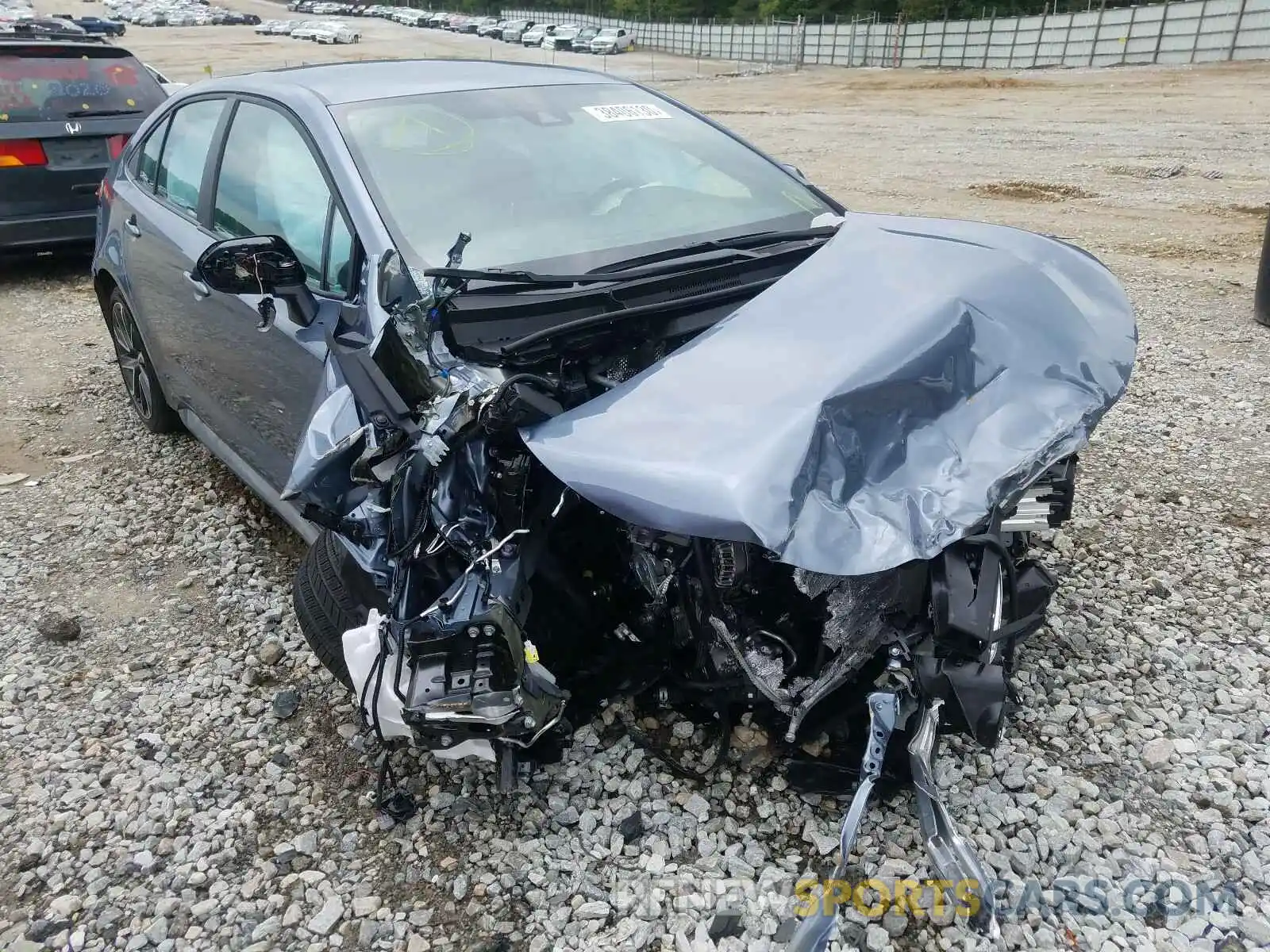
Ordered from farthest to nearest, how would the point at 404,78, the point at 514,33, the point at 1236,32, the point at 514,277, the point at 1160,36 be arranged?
1. the point at 514,33
2. the point at 1160,36
3. the point at 1236,32
4. the point at 404,78
5. the point at 514,277

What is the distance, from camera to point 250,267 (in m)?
2.82

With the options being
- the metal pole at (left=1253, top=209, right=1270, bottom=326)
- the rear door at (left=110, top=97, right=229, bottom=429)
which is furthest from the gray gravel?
the metal pole at (left=1253, top=209, right=1270, bottom=326)

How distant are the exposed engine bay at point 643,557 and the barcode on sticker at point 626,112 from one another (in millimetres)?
1247

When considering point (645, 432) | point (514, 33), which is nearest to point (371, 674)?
point (645, 432)

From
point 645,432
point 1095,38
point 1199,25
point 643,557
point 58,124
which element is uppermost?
point 1199,25

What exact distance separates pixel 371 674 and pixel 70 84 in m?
7.39

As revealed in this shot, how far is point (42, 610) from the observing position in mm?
3562

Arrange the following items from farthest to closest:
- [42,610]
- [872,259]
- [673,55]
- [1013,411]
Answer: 1. [673,55]
2. [42,610]
3. [872,259]
4. [1013,411]

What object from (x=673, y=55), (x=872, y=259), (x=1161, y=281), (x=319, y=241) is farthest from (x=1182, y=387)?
(x=673, y=55)

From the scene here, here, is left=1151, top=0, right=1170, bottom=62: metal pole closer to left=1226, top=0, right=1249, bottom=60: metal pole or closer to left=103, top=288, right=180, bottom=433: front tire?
left=1226, top=0, right=1249, bottom=60: metal pole

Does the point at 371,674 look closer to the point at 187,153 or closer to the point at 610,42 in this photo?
the point at 187,153

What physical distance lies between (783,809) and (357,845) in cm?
109

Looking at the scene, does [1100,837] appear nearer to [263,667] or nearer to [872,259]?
[872,259]

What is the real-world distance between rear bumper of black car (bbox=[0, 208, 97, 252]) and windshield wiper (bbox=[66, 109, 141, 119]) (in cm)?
70
